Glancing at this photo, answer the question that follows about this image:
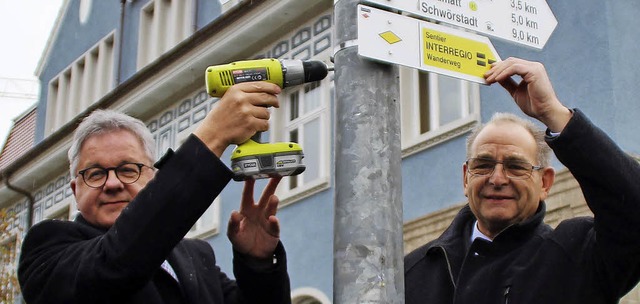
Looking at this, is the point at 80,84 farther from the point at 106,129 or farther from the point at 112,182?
the point at 112,182

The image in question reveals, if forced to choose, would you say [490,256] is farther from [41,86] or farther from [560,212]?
[41,86]

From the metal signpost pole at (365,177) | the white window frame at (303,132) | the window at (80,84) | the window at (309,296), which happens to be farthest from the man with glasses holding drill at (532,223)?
the window at (80,84)

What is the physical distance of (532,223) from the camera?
3.87m

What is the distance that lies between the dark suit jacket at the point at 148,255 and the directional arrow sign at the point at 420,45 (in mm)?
690

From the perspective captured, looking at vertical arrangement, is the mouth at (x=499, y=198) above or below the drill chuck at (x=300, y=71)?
below

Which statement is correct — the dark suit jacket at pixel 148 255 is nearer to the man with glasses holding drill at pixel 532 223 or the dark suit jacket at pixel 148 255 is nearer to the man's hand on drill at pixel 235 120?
the man's hand on drill at pixel 235 120

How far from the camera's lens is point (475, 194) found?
3.98 meters

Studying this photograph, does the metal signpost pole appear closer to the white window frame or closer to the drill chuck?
the drill chuck

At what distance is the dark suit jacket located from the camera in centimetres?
297

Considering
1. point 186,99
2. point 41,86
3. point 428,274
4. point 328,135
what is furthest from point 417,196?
point 41,86

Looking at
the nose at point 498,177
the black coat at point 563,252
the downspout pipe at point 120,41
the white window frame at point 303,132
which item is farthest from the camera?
the downspout pipe at point 120,41

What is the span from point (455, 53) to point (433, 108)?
8490 mm

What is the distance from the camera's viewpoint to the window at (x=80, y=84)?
1989 centimetres

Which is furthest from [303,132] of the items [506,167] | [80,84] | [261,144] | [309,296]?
[261,144]
